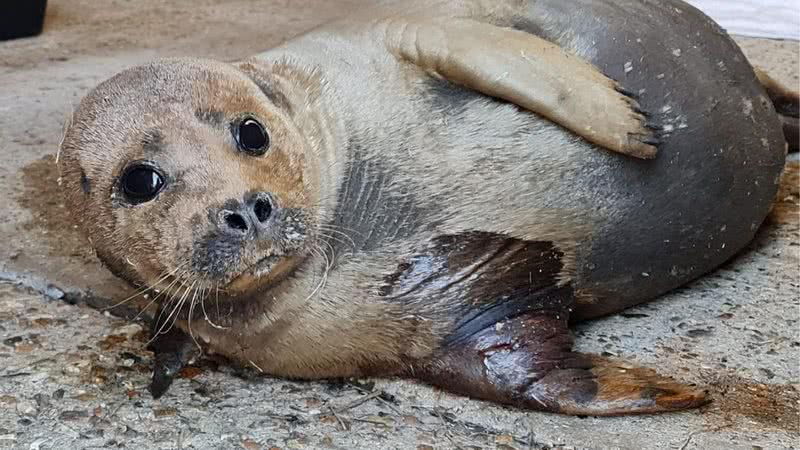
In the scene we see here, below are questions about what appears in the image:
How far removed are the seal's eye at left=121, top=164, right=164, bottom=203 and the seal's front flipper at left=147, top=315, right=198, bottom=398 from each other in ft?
1.48

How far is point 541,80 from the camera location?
2617 millimetres

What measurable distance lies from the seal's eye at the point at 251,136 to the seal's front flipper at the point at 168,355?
1.89ft

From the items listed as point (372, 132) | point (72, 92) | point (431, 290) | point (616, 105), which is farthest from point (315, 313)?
point (72, 92)

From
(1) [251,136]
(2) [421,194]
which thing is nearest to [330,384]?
(2) [421,194]

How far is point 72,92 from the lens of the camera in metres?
4.89

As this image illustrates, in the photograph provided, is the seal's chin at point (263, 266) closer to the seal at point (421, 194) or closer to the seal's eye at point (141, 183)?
the seal at point (421, 194)

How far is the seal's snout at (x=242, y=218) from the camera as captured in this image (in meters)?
2.25

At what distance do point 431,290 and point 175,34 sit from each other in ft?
12.9

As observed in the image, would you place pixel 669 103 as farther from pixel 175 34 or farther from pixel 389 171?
pixel 175 34

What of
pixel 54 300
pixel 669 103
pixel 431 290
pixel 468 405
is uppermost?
pixel 669 103

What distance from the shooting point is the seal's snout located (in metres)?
2.25

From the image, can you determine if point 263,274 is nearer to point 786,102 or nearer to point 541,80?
point 541,80

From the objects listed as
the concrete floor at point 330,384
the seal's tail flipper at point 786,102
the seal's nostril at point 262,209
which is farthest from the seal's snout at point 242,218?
the seal's tail flipper at point 786,102

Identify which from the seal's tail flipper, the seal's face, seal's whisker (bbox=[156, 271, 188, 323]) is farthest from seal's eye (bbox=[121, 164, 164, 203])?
the seal's tail flipper
